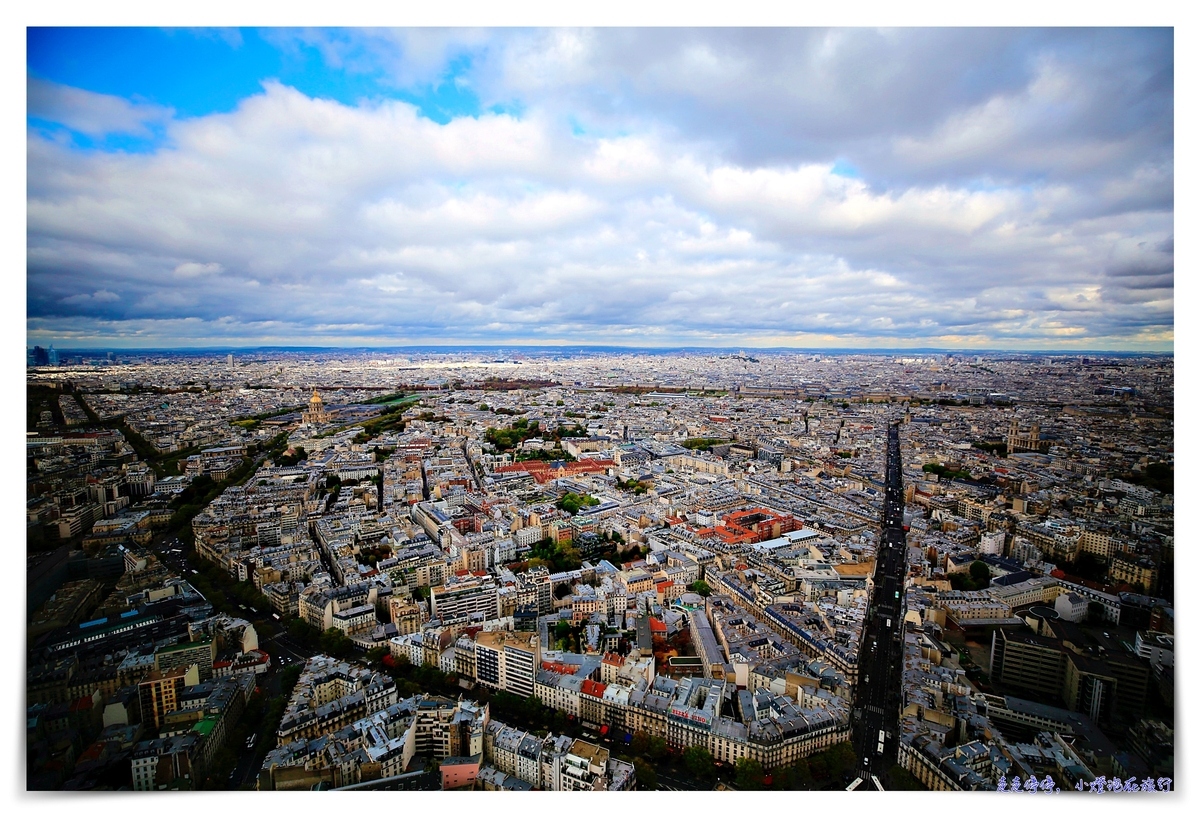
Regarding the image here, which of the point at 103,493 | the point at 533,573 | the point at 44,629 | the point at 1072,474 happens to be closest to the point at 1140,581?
the point at 1072,474

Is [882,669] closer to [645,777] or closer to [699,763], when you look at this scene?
[699,763]

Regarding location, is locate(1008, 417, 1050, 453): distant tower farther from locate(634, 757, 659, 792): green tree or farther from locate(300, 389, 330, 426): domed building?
locate(300, 389, 330, 426): domed building

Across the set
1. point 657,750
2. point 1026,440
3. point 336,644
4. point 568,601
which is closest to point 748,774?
point 657,750

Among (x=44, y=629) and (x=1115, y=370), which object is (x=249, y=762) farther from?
(x=1115, y=370)

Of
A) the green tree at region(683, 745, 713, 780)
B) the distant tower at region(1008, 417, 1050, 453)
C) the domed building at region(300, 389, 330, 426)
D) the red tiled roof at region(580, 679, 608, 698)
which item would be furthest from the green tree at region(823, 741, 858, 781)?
the domed building at region(300, 389, 330, 426)

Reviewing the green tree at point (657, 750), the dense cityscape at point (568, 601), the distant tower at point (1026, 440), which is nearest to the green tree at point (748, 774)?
the dense cityscape at point (568, 601)
